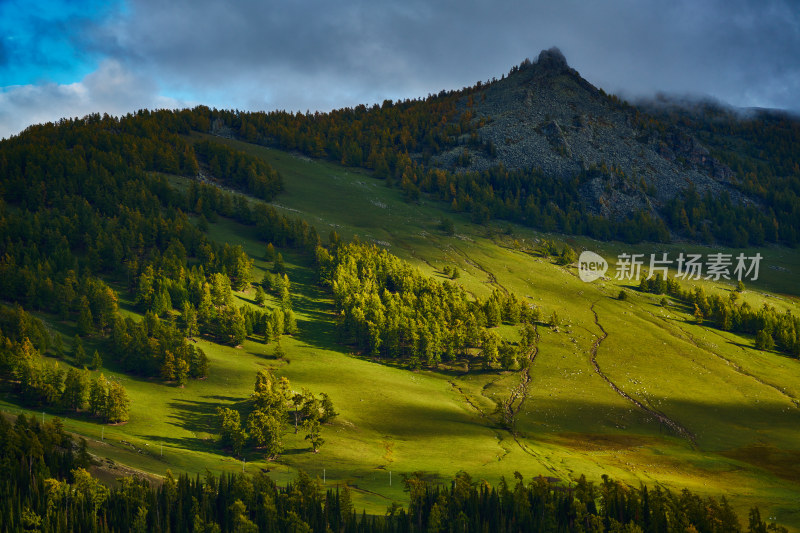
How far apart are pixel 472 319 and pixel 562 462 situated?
7436 centimetres

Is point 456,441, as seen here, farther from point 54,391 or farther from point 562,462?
point 54,391

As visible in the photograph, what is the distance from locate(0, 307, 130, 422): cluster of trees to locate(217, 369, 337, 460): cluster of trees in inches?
745

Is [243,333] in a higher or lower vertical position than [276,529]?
higher

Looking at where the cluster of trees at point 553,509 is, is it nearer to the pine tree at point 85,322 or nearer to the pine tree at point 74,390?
the pine tree at point 74,390

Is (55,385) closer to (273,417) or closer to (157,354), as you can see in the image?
(157,354)

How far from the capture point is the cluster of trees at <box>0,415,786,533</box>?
8875cm

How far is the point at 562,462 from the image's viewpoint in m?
124

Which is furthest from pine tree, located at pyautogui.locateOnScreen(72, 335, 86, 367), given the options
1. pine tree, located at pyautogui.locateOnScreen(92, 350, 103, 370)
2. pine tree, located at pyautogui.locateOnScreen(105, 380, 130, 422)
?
pine tree, located at pyautogui.locateOnScreen(105, 380, 130, 422)

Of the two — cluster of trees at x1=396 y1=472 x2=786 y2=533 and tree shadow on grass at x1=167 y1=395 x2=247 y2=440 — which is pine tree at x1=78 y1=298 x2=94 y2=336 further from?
cluster of trees at x1=396 y1=472 x2=786 y2=533

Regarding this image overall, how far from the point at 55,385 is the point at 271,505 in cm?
6027

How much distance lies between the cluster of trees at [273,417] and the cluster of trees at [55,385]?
62.1ft

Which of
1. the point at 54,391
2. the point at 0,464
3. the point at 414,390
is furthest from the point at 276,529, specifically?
the point at 414,390

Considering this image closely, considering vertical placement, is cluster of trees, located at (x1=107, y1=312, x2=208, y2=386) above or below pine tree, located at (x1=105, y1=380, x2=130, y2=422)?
above

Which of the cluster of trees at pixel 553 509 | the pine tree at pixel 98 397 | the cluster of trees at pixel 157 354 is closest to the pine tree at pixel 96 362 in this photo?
the cluster of trees at pixel 157 354
